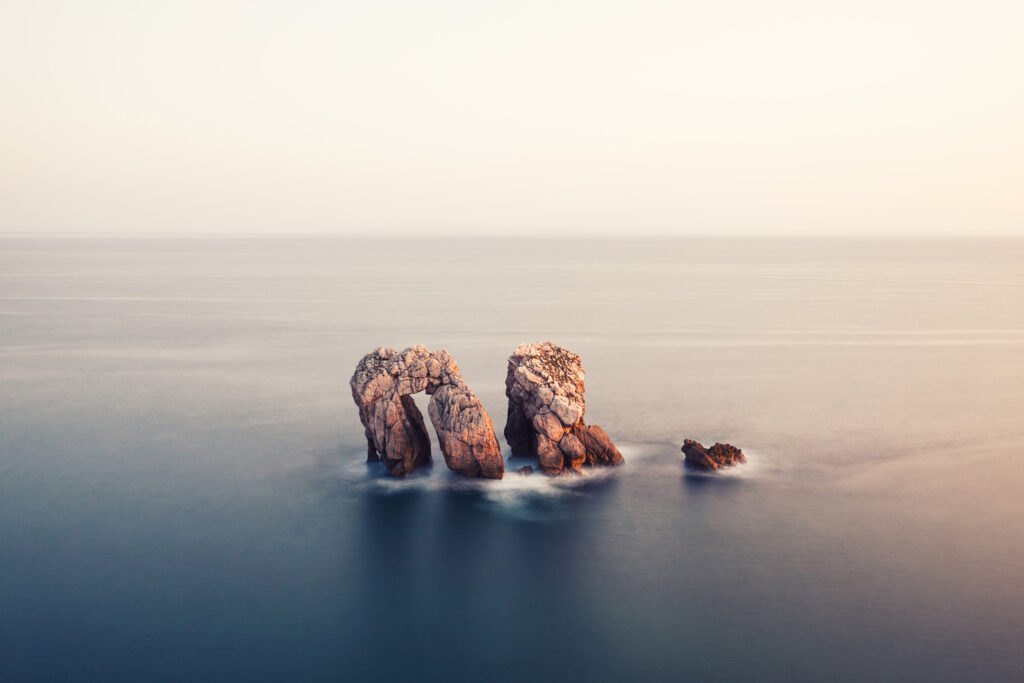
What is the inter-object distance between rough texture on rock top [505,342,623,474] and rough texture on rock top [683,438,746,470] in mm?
3407

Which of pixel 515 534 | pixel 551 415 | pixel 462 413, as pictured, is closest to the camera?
pixel 515 534

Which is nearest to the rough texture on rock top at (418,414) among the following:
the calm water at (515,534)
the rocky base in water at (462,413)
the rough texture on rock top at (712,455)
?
the rocky base in water at (462,413)

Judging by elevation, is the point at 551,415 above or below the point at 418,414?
above

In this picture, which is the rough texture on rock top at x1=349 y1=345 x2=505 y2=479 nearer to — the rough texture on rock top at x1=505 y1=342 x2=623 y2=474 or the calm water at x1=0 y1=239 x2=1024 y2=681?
the calm water at x1=0 y1=239 x2=1024 y2=681

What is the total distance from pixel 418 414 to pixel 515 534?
8450 mm

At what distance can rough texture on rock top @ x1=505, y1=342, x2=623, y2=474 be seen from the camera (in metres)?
36.2

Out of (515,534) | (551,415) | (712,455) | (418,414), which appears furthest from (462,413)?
(712,455)

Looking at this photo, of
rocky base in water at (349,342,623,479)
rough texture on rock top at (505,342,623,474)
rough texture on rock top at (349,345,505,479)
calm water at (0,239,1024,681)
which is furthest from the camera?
rough texture on rock top at (505,342,623,474)

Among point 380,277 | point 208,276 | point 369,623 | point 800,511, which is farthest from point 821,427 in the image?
point 208,276

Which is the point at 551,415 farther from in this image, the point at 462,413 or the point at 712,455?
the point at 712,455

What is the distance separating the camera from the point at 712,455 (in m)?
39.6

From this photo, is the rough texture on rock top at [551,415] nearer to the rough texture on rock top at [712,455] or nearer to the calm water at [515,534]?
the calm water at [515,534]

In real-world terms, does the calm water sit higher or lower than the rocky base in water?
lower

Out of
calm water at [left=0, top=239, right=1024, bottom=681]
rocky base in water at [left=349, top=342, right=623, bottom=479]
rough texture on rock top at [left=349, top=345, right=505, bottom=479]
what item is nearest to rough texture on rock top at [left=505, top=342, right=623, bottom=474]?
rocky base in water at [left=349, top=342, right=623, bottom=479]
